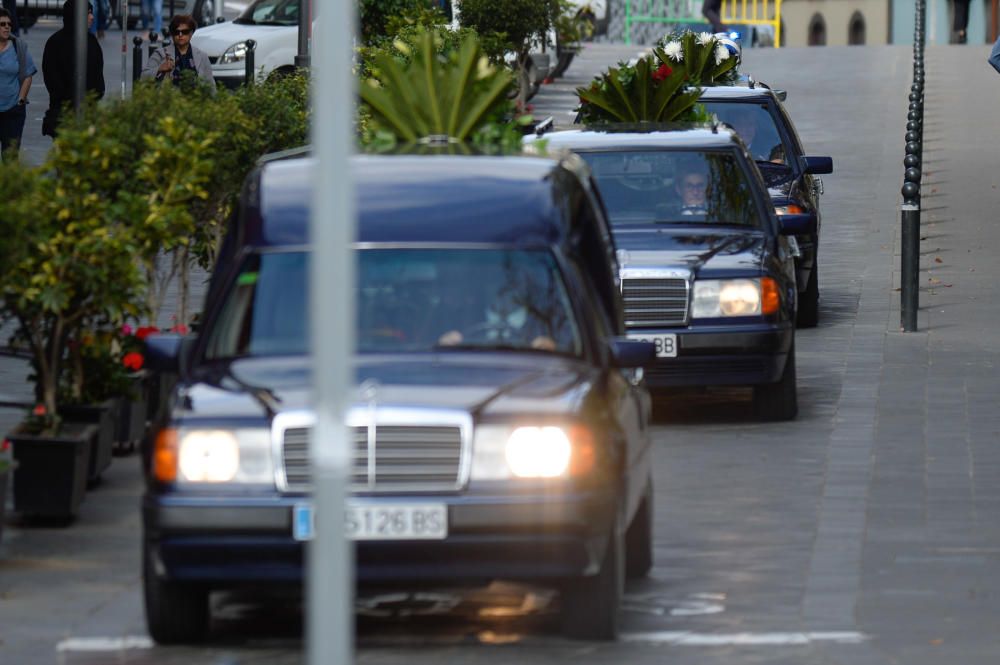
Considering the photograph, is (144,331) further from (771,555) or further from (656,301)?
(771,555)

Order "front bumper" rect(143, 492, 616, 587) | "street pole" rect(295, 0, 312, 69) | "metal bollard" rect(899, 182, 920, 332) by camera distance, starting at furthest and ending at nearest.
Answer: "street pole" rect(295, 0, 312, 69) < "metal bollard" rect(899, 182, 920, 332) < "front bumper" rect(143, 492, 616, 587)

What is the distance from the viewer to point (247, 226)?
8.70 meters

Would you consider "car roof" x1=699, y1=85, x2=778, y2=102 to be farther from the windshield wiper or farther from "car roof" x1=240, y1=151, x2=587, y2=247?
the windshield wiper

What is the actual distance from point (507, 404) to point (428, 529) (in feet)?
1.66

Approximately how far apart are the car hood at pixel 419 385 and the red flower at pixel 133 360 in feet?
11.1

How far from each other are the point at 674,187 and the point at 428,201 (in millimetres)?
5750

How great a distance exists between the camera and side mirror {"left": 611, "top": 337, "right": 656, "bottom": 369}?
325 inches

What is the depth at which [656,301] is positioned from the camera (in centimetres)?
1304

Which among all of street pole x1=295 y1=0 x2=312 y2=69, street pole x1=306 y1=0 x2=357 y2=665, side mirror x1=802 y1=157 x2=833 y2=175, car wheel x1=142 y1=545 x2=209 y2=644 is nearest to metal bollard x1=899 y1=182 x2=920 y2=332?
side mirror x1=802 y1=157 x2=833 y2=175

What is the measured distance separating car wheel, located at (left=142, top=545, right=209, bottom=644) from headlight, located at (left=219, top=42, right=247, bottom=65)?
2428cm

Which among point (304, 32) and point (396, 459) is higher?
point (304, 32)

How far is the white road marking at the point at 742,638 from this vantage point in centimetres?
800

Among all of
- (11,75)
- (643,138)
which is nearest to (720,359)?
(643,138)

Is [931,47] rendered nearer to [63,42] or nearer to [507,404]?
[63,42]
